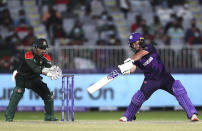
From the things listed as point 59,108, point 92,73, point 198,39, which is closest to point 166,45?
point 198,39

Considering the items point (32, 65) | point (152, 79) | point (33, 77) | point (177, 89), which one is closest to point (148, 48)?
point (152, 79)

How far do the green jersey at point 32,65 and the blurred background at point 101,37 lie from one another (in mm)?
4857

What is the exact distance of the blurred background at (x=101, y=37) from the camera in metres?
19.6

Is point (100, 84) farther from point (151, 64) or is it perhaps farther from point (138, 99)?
point (151, 64)

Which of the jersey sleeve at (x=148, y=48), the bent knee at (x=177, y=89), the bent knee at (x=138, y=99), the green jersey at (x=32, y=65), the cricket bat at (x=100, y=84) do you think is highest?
the jersey sleeve at (x=148, y=48)

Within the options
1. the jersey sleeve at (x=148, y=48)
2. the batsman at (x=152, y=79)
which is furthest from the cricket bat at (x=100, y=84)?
the jersey sleeve at (x=148, y=48)

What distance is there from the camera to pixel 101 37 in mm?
21922

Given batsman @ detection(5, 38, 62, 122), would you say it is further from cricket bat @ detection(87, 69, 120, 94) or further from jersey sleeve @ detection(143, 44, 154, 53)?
jersey sleeve @ detection(143, 44, 154, 53)

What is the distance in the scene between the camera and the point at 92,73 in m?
19.8

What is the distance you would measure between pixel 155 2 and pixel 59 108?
8132mm

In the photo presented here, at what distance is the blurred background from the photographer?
19.6 meters

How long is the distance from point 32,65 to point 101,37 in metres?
8.74

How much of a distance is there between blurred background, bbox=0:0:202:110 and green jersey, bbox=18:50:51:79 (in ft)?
15.9

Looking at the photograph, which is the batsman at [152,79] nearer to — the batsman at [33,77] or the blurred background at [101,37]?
the batsman at [33,77]
